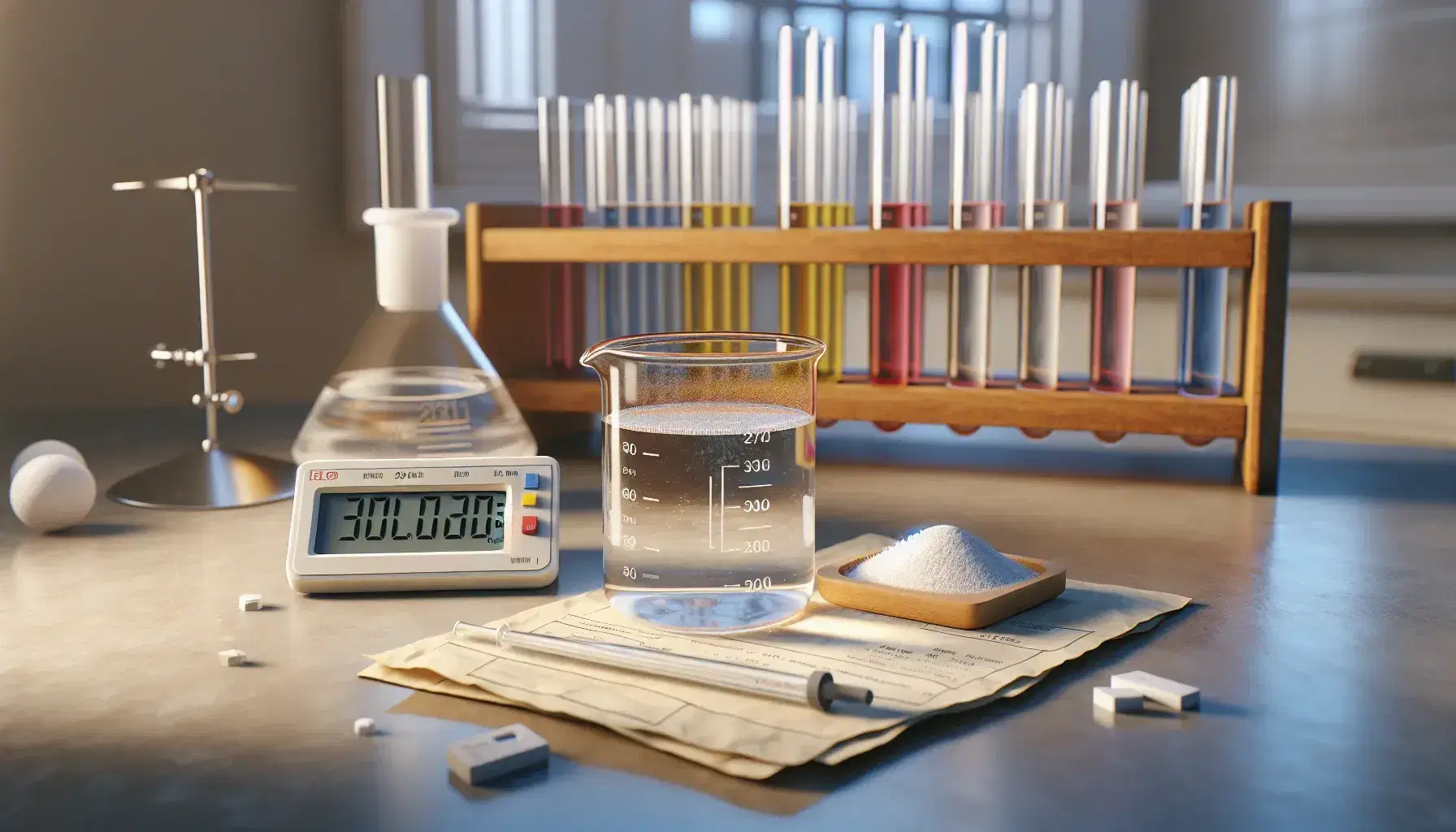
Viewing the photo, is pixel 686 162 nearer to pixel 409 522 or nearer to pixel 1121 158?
pixel 1121 158

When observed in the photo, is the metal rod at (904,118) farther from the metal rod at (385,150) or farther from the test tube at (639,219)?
A: the metal rod at (385,150)

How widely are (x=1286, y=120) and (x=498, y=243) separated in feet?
4.17

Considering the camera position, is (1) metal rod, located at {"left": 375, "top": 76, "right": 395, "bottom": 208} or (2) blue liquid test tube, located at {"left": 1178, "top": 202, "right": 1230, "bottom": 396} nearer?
(1) metal rod, located at {"left": 375, "top": 76, "right": 395, "bottom": 208}

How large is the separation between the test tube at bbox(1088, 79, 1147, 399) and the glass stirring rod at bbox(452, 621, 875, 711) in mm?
837

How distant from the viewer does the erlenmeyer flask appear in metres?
1.24

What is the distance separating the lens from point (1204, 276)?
4.87 feet

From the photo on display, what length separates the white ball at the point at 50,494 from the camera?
1.24 m

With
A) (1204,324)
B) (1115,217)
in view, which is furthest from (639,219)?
(1204,324)

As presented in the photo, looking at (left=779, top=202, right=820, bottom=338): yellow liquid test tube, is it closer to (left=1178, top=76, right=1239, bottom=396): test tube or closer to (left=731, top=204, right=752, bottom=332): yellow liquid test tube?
(left=731, top=204, right=752, bottom=332): yellow liquid test tube

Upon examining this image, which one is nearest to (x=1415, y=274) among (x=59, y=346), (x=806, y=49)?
(x=806, y=49)

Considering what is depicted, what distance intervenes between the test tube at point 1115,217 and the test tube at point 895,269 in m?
0.20

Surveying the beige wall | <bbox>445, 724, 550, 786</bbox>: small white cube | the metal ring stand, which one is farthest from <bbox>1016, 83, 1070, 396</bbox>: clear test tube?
the beige wall

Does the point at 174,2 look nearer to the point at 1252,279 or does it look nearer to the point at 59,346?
the point at 59,346

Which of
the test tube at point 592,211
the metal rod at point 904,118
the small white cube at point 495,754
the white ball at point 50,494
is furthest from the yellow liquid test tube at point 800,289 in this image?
the small white cube at point 495,754
